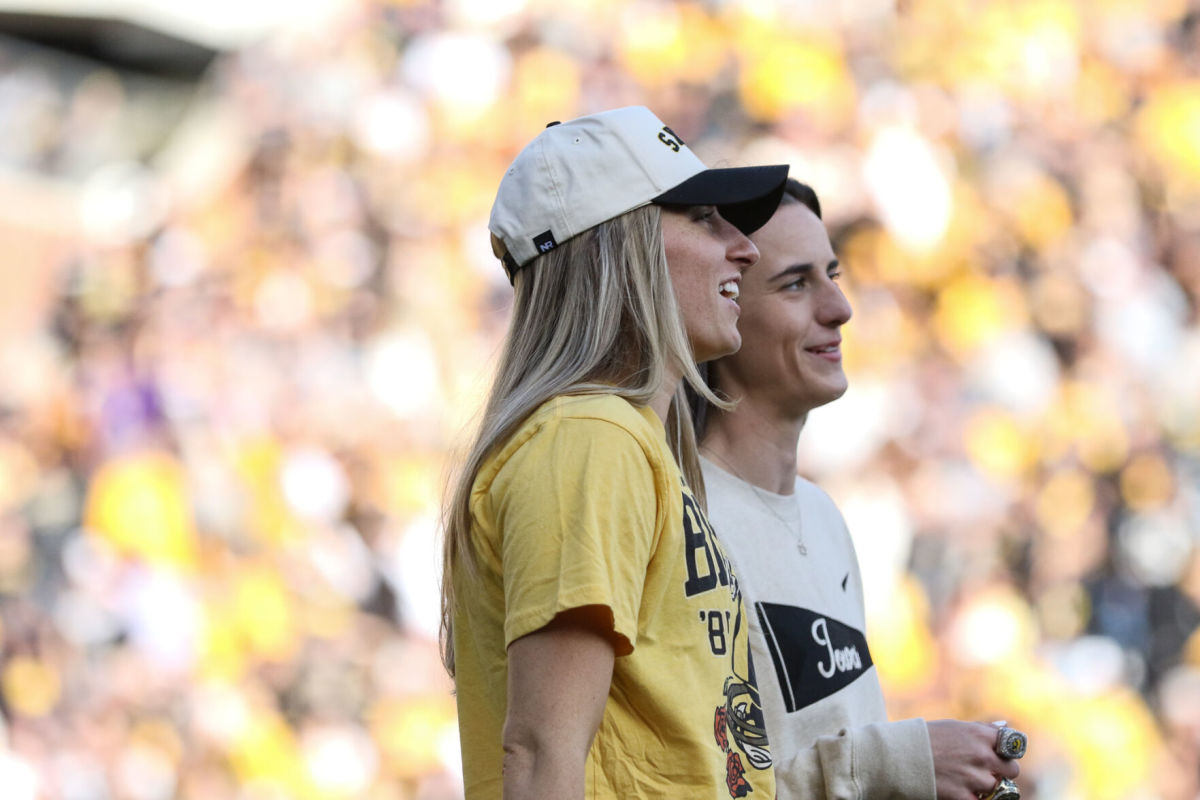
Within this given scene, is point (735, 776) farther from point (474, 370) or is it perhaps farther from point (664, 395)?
point (474, 370)

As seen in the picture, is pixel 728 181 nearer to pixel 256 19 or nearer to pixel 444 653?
pixel 444 653

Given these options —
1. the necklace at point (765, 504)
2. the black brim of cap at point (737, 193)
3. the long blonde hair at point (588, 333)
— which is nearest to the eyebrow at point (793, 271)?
the necklace at point (765, 504)

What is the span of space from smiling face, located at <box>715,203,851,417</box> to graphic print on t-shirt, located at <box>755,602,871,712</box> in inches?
10.2

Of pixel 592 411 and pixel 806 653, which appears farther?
pixel 806 653

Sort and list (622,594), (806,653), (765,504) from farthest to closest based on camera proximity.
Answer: (765,504)
(806,653)
(622,594)

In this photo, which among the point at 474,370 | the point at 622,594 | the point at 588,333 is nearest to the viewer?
the point at 622,594

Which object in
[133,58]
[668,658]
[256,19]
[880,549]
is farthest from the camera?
[133,58]

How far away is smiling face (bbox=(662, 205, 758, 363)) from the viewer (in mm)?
1025

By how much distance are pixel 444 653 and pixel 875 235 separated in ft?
9.51

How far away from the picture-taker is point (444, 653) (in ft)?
3.69

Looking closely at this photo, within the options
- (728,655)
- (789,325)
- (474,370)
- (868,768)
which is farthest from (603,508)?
(474,370)

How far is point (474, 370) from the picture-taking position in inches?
119

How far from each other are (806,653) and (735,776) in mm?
388

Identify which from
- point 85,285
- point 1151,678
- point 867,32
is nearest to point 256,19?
point 85,285
